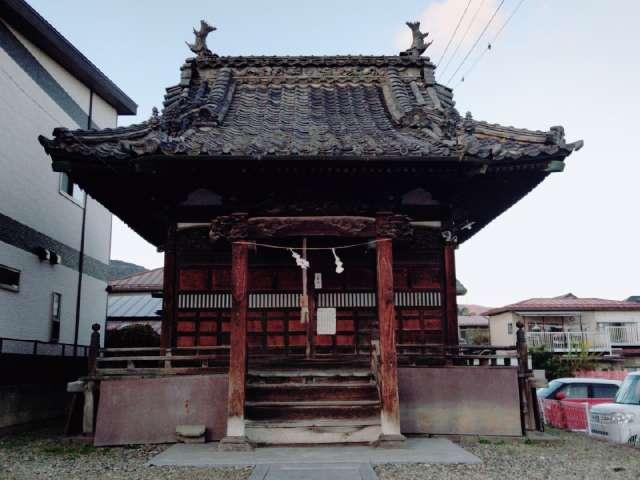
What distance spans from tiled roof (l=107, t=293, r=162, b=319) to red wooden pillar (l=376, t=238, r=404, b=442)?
19.3 meters

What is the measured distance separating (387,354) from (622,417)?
18.0ft

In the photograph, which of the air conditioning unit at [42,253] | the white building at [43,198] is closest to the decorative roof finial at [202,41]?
the white building at [43,198]

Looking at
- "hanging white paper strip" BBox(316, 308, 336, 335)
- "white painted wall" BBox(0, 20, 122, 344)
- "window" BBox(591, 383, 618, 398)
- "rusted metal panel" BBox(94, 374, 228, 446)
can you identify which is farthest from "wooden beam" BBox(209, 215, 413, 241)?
"window" BBox(591, 383, 618, 398)

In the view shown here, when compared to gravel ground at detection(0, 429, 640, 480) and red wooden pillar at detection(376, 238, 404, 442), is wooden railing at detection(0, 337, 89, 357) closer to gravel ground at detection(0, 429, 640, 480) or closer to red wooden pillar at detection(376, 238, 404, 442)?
gravel ground at detection(0, 429, 640, 480)

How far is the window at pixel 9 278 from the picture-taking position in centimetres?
1413

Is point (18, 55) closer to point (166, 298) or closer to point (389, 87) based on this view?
point (166, 298)

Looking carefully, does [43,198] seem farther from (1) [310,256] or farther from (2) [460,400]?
(2) [460,400]

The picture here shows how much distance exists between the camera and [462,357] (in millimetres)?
10867

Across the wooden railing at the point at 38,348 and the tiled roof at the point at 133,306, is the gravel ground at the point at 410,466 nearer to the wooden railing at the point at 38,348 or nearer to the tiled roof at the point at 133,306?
the wooden railing at the point at 38,348

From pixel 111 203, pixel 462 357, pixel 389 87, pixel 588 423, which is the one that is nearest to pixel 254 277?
pixel 111 203

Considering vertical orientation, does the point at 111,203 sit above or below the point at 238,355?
above

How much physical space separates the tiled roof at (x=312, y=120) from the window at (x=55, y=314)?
7338 mm

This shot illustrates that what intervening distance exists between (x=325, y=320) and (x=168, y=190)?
4.18 meters

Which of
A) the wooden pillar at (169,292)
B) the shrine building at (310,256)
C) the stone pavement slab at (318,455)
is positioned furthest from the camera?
the wooden pillar at (169,292)
